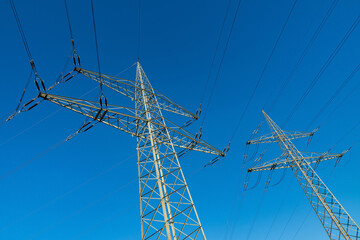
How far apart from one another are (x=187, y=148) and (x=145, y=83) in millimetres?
5721

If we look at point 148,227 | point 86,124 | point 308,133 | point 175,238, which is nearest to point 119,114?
point 86,124

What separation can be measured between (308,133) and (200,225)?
17.7 metres

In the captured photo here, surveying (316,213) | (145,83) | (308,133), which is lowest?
(316,213)

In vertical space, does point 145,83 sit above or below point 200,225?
above

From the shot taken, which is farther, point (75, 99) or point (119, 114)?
point (119, 114)

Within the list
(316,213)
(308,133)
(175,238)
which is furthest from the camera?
(308,133)

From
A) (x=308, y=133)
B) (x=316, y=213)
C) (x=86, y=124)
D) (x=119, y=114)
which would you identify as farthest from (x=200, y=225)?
(x=308, y=133)

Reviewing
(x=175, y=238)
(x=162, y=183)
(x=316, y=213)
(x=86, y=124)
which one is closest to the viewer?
(x=175, y=238)

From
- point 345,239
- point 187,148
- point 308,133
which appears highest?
point 308,133

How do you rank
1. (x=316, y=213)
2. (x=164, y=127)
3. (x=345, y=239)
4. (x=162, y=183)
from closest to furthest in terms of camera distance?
1. (x=162, y=183)
2. (x=164, y=127)
3. (x=345, y=239)
4. (x=316, y=213)

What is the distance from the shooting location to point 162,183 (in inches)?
365

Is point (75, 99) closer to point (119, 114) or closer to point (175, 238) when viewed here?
point (119, 114)

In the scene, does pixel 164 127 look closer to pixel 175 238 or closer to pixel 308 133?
pixel 175 238

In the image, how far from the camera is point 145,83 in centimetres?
1559
